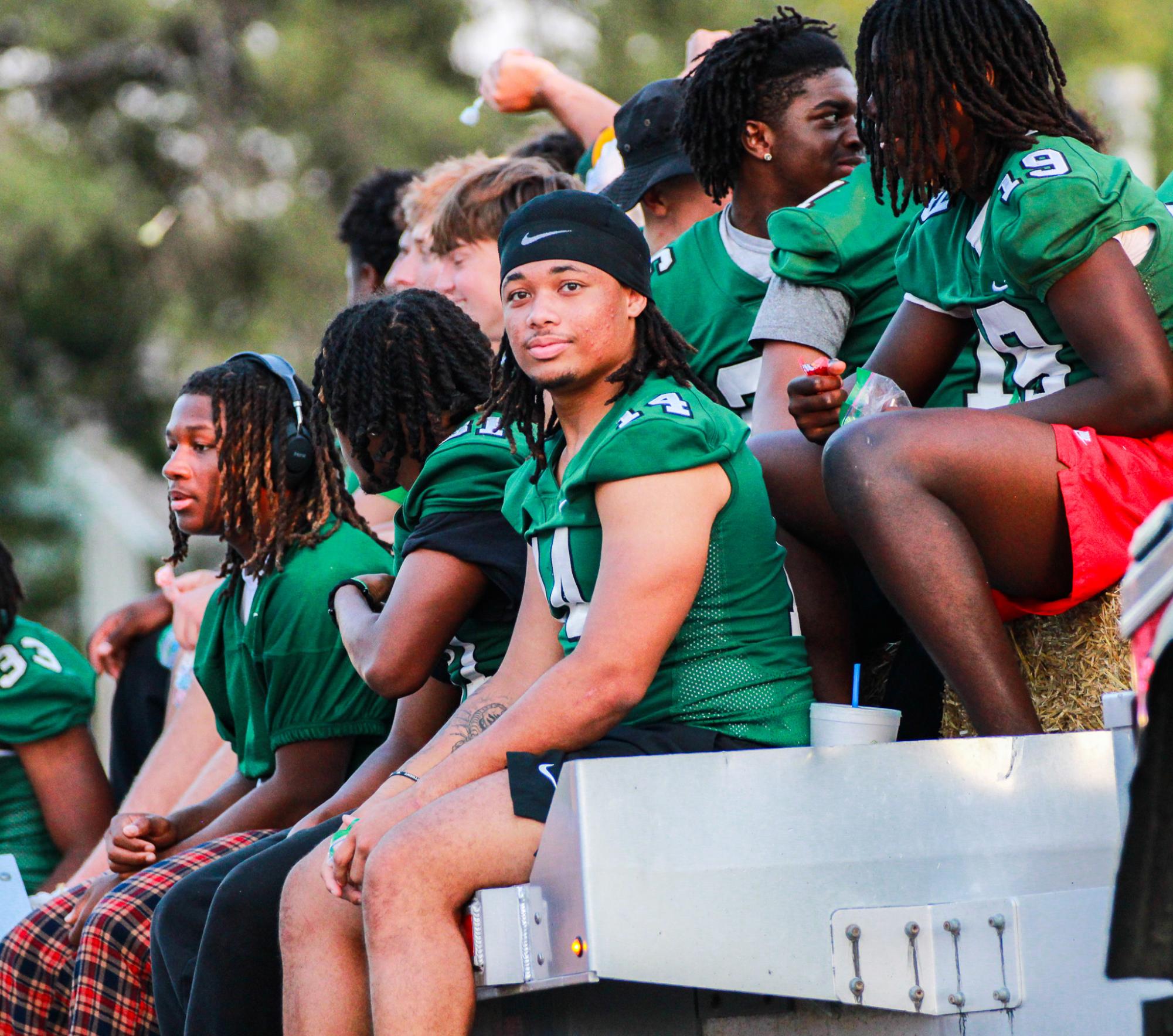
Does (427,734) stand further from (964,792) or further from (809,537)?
(964,792)

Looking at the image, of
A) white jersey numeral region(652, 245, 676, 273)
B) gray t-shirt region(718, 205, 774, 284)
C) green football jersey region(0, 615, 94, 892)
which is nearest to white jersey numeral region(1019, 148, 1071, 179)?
gray t-shirt region(718, 205, 774, 284)

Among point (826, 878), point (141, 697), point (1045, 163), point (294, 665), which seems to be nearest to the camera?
point (826, 878)

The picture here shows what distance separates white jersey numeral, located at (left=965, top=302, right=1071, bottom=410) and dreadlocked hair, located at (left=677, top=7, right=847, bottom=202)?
1075 millimetres

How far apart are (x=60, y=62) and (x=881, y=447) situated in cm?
1541

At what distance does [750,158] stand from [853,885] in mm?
2188

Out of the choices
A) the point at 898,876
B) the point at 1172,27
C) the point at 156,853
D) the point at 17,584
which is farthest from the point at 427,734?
the point at 1172,27

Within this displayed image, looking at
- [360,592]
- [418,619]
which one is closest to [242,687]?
[360,592]

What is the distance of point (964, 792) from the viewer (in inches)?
104

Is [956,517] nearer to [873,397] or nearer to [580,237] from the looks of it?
[873,397]

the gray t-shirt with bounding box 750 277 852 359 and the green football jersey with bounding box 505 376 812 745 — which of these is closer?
the green football jersey with bounding box 505 376 812 745

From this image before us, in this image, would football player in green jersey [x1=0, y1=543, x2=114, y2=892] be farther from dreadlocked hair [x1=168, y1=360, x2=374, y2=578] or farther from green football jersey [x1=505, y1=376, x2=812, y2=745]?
green football jersey [x1=505, y1=376, x2=812, y2=745]

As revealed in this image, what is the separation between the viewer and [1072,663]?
125 inches

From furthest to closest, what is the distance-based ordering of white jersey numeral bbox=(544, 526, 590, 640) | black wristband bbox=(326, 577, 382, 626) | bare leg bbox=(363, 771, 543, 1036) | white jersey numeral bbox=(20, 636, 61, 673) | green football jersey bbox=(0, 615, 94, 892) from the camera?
white jersey numeral bbox=(20, 636, 61, 673)
green football jersey bbox=(0, 615, 94, 892)
black wristband bbox=(326, 577, 382, 626)
white jersey numeral bbox=(544, 526, 590, 640)
bare leg bbox=(363, 771, 543, 1036)

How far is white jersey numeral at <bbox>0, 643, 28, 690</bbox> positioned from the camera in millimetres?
5477
